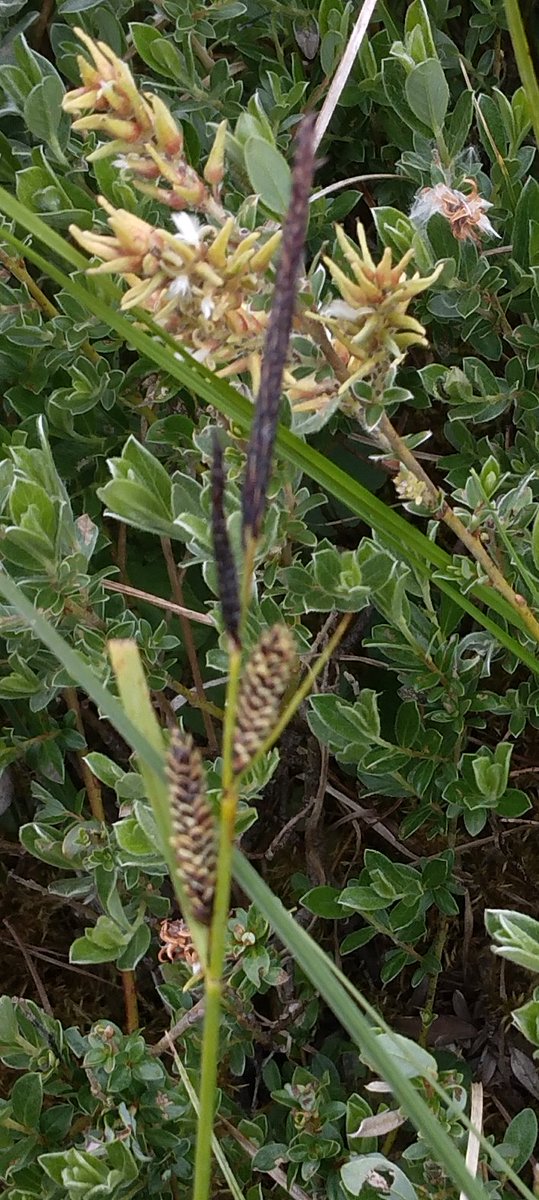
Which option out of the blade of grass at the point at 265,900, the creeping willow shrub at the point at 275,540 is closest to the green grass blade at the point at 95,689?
the blade of grass at the point at 265,900

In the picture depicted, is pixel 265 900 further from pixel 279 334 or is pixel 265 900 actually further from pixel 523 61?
pixel 523 61

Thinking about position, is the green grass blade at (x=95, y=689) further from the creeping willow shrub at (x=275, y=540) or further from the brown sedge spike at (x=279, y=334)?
the creeping willow shrub at (x=275, y=540)

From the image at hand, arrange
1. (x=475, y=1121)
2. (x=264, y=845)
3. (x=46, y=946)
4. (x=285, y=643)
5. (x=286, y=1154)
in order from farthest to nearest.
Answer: (x=46, y=946), (x=264, y=845), (x=286, y=1154), (x=475, y=1121), (x=285, y=643)

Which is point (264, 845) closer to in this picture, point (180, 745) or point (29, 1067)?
point (29, 1067)

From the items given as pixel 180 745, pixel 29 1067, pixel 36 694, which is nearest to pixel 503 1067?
pixel 29 1067

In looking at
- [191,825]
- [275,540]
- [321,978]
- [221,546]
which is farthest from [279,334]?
[275,540]

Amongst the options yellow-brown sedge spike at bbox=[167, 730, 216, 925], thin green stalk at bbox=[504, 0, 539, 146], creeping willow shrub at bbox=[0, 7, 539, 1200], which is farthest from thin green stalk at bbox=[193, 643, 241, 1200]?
thin green stalk at bbox=[504, 0, 539, 146]
